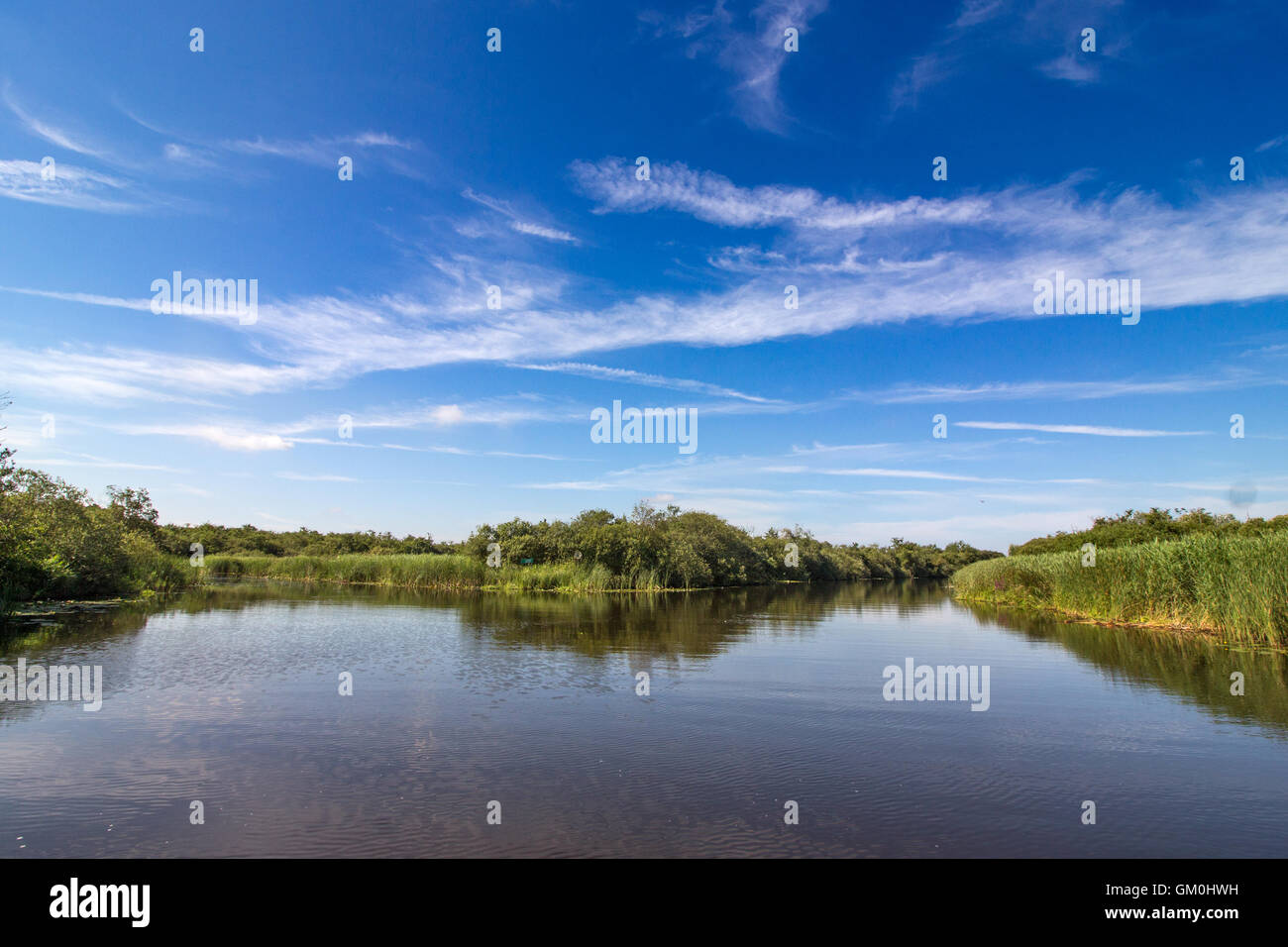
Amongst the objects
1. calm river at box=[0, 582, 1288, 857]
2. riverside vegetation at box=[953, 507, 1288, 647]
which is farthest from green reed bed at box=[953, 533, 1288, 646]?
calm river at box=[0, 582, 1288, 857]

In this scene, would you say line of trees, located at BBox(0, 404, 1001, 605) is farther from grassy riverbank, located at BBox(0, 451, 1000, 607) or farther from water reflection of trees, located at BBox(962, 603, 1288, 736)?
water reflection of trees, located at BBox(962, 603, 1288, 736)

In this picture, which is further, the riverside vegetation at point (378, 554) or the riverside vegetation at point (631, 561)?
the riverside vegetation at point (378, 554)

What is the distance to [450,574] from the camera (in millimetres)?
53781

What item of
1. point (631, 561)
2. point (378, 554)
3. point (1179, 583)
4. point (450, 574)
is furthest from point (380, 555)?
point (1179, 583)

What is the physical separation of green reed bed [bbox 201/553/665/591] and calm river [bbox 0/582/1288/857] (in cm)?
3175

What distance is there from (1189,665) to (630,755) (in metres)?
15.9

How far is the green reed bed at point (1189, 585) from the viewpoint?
18109mm

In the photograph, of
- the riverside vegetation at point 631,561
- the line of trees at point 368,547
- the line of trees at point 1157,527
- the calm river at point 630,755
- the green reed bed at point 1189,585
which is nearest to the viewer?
the calm river at point 630,755

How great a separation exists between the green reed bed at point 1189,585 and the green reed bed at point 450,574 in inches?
1186

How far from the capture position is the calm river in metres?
6.61

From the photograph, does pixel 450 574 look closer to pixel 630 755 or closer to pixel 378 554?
pixel 378 554

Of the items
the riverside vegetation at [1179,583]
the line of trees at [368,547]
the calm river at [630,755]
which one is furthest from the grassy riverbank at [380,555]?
the riverside vegetation at [1179,583]

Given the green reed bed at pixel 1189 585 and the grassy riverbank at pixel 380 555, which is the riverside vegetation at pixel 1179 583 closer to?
the green reed bed at pixel 1189 585
